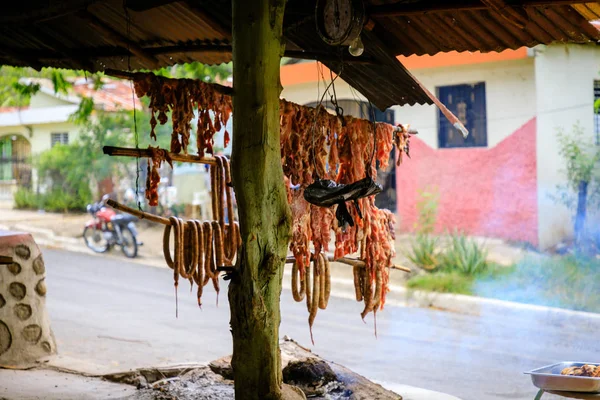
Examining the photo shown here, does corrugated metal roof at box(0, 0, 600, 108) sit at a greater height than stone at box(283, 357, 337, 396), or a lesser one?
greater

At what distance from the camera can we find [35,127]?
2669 cm

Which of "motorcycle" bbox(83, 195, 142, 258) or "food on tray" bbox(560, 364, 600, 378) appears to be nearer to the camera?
"food on tray" bbox(560, 364, 600, 378)

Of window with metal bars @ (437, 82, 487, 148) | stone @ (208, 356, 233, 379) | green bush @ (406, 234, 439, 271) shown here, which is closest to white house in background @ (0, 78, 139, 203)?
window with metal bars @ (437, 82, 487, 148)

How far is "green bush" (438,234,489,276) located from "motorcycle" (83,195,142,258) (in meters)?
7.48

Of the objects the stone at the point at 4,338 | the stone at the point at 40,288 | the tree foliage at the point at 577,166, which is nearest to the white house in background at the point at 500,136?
the tree foliage at the point at 577,166

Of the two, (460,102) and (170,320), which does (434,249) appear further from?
(170,320)

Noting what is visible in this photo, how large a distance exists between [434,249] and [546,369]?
27.5 ft

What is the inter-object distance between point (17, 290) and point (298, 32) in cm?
430

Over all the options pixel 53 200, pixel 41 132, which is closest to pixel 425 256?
pixel 53 200

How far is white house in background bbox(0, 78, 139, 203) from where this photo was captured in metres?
25.0

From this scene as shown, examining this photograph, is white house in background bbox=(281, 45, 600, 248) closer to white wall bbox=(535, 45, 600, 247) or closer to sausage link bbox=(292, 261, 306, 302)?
white wall bbox=(535, 45, 600, 247)

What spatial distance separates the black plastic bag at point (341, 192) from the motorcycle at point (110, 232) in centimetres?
1215

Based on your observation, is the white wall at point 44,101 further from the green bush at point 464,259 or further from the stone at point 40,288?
the stone at point 40,288

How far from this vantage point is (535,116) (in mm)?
14008
